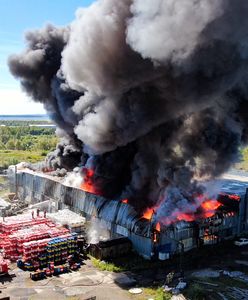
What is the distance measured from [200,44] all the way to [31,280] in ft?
91.8

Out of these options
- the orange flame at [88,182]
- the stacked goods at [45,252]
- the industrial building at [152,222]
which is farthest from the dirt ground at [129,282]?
the orange flame at [88,182]

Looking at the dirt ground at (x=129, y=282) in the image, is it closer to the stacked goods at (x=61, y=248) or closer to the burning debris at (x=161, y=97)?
the stacked goods at (x=61, y=248)

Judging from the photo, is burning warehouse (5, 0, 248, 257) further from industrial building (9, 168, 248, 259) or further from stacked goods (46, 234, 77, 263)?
stacked goods (46, 234, 77, 263)

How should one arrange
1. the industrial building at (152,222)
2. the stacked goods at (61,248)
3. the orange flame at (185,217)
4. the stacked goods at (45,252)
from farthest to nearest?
the orange flame at (185,217) → the industrial building at (152,222) → the stacked goods at (61,248) → the stacked goods at (45,252)

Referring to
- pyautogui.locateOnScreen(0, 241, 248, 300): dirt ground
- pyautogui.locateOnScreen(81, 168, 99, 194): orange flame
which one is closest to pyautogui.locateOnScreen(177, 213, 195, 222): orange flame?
pyautogui.locateOnScreen(0, 241, 248, 300): dirt ground

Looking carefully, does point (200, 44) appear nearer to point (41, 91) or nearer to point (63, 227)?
point (63, 227)

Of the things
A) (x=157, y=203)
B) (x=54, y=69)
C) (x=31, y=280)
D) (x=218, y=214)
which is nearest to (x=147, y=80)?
(x=157, y=203)

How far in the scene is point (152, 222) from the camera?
5012cm

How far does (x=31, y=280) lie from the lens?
44.4 meters

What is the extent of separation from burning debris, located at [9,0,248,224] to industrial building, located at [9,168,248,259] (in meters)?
1.59

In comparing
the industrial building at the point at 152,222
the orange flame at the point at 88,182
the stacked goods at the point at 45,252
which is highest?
the orange flame at the point at 88,182

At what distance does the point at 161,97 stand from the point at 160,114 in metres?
2.03

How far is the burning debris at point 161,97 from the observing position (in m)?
44.9

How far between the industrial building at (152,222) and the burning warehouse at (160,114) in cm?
14
